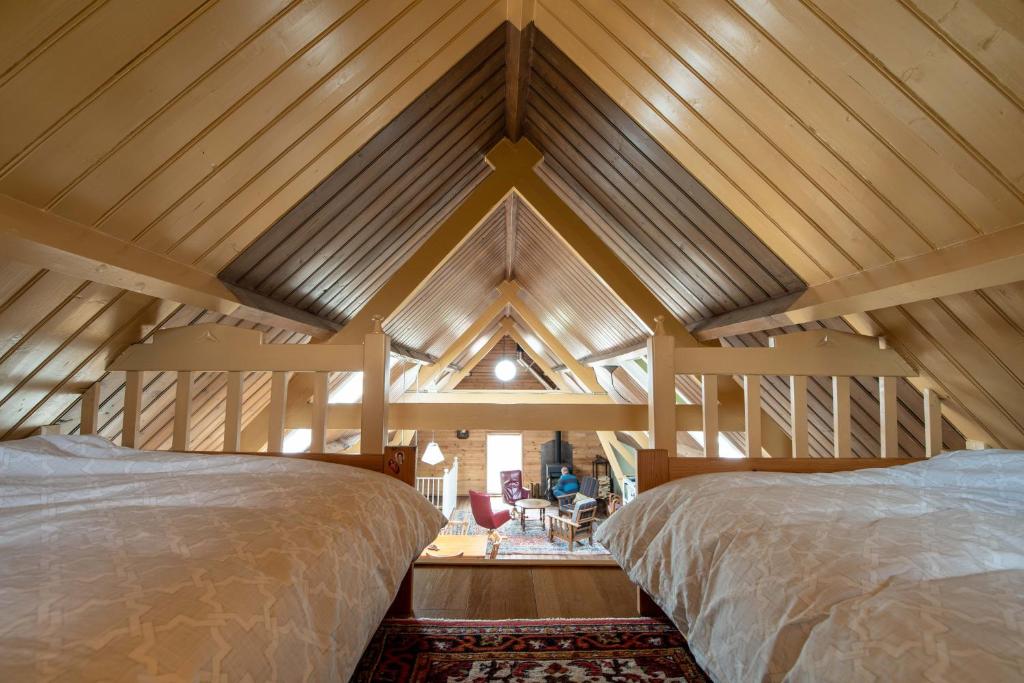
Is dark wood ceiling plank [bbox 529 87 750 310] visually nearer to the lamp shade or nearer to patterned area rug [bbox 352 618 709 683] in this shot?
patterned area rug [bbox 352 618 709 683]

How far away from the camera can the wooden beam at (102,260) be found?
123 centimetres

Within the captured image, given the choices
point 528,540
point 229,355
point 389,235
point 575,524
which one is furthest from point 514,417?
point 528,540

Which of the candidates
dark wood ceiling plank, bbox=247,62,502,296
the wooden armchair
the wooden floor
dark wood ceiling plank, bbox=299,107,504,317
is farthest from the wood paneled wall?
the wooden floor

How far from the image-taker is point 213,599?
690 millimetres

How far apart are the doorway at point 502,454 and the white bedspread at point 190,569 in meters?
9.03

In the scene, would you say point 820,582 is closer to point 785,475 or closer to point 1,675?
point 785,475

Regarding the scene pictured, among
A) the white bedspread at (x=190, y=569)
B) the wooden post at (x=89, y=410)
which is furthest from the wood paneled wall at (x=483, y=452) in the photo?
the white bedspread at (x=190, y=569)

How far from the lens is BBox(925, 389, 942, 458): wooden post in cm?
204

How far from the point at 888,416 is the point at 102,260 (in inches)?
121

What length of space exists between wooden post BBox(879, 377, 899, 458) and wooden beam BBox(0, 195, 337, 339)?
9.84 ft

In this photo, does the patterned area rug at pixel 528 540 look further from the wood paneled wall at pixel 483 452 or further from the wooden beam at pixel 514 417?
the wooden beam at pixel 514 417

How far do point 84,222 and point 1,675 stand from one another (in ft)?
4.53

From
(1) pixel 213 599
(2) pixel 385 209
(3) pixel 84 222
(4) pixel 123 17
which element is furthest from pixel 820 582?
(2) pixel 385 209

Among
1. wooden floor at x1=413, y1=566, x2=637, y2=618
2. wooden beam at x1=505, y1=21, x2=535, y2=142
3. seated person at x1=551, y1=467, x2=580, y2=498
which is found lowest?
seated person at x1=551, y1=467, x2=580, y2=498
